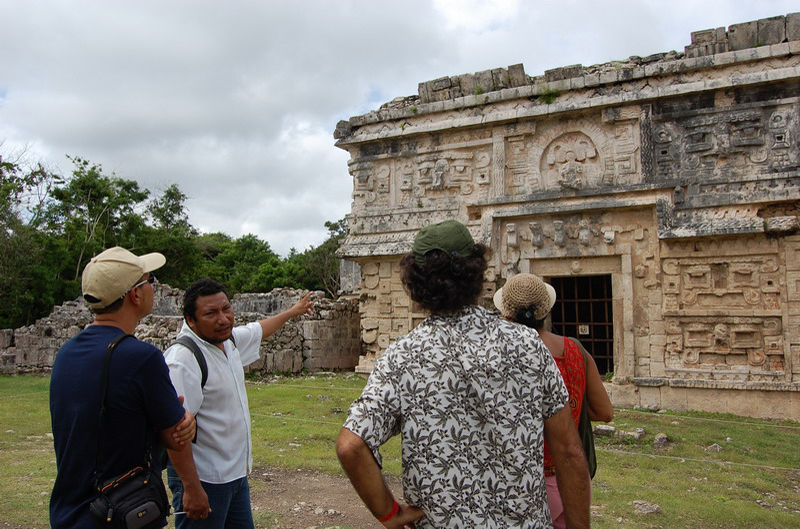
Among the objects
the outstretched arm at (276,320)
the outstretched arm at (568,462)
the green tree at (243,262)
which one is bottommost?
the outstretched arm at (568,462)

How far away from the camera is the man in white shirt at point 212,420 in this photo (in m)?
2.72

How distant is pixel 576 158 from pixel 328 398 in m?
5.71

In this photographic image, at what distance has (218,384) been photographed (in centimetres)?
295

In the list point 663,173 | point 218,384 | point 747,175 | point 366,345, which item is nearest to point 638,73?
point 663,173

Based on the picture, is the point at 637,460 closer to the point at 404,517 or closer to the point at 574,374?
the point at 574,374

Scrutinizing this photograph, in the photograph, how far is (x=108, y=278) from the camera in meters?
2.40

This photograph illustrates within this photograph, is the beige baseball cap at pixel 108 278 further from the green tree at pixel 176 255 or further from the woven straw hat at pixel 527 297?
the green tree at pixel 176 255

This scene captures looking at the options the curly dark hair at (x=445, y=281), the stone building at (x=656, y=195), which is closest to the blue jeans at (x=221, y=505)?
the curly dark hair at (x=445, y=281)

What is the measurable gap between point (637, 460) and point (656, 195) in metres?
4.86

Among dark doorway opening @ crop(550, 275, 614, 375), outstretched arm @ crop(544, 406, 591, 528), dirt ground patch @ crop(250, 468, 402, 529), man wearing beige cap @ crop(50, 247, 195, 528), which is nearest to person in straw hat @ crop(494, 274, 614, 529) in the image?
outstretched arm @ crop(544, 406, 591, 528)

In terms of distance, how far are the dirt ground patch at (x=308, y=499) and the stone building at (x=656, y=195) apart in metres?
5.99

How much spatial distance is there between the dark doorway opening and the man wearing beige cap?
32.5 feet

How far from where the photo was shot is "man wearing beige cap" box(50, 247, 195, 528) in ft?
7.13

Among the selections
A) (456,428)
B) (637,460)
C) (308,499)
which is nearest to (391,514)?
(456,428)
